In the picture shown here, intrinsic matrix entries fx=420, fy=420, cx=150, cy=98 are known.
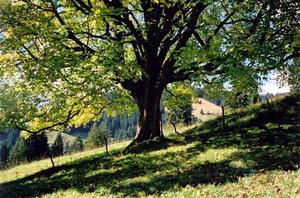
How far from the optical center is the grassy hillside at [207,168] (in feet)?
47.8

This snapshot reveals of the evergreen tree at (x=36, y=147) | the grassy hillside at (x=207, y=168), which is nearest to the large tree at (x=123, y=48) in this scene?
the grassy hillside at (x=207, y=168)

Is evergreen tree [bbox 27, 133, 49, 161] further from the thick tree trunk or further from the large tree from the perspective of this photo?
the thick tree trunk

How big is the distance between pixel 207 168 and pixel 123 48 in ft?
40.7

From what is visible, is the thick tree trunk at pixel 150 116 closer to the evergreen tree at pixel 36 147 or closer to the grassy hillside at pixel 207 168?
the grassy hillside at pixel 207 168

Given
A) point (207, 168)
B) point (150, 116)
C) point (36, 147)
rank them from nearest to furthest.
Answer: point (207, 168)
point (150, 116)
point (36, 147)

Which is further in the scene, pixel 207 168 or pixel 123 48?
pixel 123 48

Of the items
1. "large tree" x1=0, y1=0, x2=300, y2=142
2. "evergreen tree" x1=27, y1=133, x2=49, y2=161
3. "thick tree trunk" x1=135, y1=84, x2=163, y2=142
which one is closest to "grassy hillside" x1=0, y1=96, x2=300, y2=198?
"thick tree trunk" x1=135, y1=84, x2=163, y2=142

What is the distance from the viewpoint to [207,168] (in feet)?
60.7

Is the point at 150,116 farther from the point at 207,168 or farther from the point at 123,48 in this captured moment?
the point at 207,168

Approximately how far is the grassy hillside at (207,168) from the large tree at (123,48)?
3.75m

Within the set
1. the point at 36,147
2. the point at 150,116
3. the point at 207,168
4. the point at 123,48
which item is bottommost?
the point at 207,168

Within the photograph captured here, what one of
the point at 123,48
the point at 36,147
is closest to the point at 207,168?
the point at 123,48

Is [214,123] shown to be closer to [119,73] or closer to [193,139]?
[193,139]

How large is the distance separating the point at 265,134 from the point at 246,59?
4467 mm
